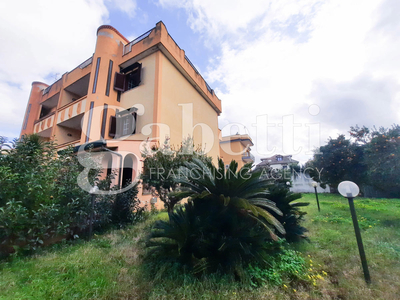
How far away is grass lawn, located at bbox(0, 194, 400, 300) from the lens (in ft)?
8.40

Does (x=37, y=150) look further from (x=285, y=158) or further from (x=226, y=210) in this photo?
(x=285, y=158)

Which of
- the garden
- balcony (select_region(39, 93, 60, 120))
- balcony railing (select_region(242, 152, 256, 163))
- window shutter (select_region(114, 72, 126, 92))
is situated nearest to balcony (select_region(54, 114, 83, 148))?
balcony (select_region(39, 93, 60, 120))

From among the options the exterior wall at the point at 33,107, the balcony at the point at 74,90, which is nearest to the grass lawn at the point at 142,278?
the balcony at the point at 74,90

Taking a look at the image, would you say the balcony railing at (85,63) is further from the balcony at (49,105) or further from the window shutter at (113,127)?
the window shutter at (113,127)

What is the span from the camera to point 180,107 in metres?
12.2

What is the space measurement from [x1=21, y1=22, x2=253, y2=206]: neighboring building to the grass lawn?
482cm

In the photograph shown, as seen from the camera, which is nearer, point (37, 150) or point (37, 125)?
point (37, 150)

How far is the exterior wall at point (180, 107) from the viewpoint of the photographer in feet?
35.2

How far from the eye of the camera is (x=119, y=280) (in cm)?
287

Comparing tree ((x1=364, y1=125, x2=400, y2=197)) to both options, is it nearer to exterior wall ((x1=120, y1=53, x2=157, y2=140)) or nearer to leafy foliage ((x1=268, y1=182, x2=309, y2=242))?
leafy foliage ((x1=268, y1=182, x2=309, y2=242))

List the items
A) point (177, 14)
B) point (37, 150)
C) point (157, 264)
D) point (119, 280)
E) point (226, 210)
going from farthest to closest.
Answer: point (177, 14) < point (37, 150) < point (226, 210) < point (157, 264) < point (119, 280)

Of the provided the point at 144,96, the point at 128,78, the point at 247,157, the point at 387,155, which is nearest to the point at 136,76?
the point at 128,78

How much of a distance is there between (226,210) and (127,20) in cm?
929

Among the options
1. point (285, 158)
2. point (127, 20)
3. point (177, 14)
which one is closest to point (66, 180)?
point (127, 20)
